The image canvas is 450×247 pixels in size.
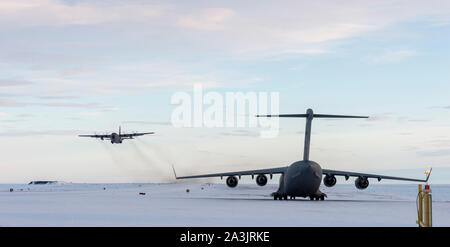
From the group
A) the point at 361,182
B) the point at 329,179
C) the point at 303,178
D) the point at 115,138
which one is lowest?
the point at 303,178

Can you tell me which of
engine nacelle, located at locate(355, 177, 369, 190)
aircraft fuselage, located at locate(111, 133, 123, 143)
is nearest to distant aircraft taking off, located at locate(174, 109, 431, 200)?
engine nacelle, located at locate(355, 177, 369, 190)

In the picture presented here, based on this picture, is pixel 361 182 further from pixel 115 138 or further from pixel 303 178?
pixel 115 138

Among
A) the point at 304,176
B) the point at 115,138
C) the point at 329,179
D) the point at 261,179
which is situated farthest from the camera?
the point at 115,138

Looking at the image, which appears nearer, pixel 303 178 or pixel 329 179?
pixel 303 178

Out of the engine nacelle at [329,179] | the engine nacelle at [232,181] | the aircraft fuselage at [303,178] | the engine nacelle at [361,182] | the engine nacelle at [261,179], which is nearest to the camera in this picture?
the aircraft fuselage at [303,178]

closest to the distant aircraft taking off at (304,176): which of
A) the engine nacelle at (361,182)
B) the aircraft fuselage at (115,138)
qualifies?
the engine nacelle at (361,182)

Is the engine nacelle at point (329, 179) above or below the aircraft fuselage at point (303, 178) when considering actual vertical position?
above

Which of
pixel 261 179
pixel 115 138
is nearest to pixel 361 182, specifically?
pixel 261 179

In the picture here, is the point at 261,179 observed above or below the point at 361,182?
above

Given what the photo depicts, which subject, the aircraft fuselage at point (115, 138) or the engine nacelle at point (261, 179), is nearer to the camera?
the engine nacelle at point (261, 179)

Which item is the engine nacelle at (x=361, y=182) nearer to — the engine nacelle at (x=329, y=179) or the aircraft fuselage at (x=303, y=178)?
the engine nacelle at (x=329, y=179)
